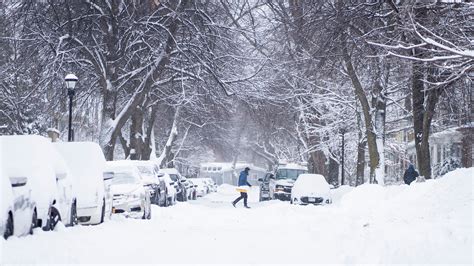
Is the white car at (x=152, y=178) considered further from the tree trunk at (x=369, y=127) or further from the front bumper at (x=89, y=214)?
the front bumper at (x=89, y=214)

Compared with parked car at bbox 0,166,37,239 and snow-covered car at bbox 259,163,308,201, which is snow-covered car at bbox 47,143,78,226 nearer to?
parked car at bbox 0,166,37,239

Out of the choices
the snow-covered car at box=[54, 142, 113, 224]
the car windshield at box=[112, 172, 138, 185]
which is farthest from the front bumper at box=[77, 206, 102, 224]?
the car windshield at box=[112, 172, 138, 185]

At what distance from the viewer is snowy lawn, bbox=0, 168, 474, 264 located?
31.8 ft

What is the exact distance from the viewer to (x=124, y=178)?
2138cm

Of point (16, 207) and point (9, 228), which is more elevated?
point (16, 207)

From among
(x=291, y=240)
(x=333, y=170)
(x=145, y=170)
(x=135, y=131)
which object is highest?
(x=135, y=131)

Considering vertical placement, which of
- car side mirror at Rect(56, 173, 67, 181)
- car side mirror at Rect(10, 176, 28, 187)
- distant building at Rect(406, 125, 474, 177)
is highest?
distant building at Rect(406, 125, 474, 177)

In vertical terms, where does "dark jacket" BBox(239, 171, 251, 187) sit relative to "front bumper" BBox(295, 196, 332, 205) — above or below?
above

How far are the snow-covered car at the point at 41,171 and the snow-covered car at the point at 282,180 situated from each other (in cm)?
2502

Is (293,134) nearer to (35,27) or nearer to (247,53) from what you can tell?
(247,53)

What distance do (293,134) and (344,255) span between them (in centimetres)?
3920

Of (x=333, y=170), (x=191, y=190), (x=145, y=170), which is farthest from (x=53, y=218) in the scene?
(x=191, y=190)

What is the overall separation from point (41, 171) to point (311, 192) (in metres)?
20.0

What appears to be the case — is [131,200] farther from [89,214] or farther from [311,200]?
[311,200]
